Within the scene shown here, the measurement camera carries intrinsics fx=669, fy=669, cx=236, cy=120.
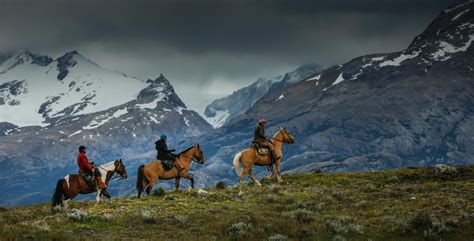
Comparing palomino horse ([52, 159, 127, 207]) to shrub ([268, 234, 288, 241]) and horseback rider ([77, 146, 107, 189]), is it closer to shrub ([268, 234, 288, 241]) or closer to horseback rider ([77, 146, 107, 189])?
horseback rider ([77, 146, 107, 189])

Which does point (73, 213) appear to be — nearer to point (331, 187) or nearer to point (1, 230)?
point (1, 230)

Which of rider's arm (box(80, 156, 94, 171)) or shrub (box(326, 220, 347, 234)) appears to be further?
rider's arm (box(80, 156, 94, 171))

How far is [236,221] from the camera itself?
2831cm

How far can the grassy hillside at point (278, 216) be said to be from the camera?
25891 millimetres

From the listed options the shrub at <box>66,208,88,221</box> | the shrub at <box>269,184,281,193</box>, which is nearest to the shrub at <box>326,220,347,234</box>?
the shrub at <box>66,208,88,221</box>

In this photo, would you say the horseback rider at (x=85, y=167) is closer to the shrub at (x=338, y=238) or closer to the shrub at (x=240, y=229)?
the shrub at (x=240, y=229)

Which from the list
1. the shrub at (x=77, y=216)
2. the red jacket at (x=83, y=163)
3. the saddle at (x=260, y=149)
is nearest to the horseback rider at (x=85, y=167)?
the red jacket at (x=83, y=163)

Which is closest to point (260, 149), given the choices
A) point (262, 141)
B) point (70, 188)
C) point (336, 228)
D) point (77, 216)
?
point (262, 141)

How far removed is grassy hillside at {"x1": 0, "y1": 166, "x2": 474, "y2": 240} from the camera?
25.9 metres

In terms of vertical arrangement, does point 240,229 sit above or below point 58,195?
below

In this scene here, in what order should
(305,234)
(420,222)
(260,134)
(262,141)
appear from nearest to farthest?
(305,234), (420,222), (260,134), (262,141)

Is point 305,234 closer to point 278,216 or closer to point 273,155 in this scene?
point 278,216

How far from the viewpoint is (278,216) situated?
1203 inches

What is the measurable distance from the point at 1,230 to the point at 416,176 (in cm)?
2846
